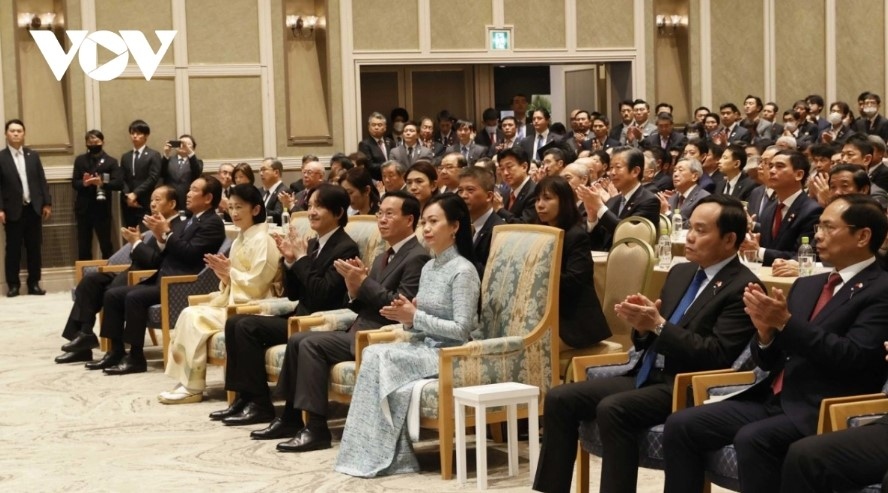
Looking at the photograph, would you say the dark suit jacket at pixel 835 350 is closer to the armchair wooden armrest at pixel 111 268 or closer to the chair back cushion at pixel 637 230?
the chair back cushion at pixel 637 230

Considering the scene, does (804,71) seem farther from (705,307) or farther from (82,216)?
(705,307)

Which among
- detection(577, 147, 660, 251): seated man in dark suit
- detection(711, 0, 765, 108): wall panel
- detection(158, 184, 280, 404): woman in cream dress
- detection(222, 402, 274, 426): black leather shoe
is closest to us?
detection(222, 402, 274, 426): black leather shoe

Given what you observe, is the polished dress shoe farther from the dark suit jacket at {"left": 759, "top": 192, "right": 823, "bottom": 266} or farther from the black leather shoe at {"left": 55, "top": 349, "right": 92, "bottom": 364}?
the dark suit jacket at {"left": 759, "top": 192, "right": 823, "bottom": 266}

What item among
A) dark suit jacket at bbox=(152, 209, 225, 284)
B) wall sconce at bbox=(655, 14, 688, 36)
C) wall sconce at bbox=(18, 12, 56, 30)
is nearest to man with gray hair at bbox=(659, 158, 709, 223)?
dark suit jacket at bbox=(152, 209, 225, 284)

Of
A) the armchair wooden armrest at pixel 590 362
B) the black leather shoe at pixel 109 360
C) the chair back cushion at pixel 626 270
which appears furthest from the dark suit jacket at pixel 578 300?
the black leather shoe at pixel 109 360

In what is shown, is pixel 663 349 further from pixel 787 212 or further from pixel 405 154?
pixel 405 154

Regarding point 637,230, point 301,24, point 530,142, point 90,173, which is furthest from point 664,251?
point 301,24

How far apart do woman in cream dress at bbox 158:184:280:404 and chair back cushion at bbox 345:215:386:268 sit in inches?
19.2

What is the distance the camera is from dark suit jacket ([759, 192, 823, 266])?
242 inches

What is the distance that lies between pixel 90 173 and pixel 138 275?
4812 millimetres

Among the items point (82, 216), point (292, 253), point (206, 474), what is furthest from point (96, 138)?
point (206, 474)

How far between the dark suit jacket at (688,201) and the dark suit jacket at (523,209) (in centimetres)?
128

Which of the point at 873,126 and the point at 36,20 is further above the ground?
the point at 36,20

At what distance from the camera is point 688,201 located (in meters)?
8.59
